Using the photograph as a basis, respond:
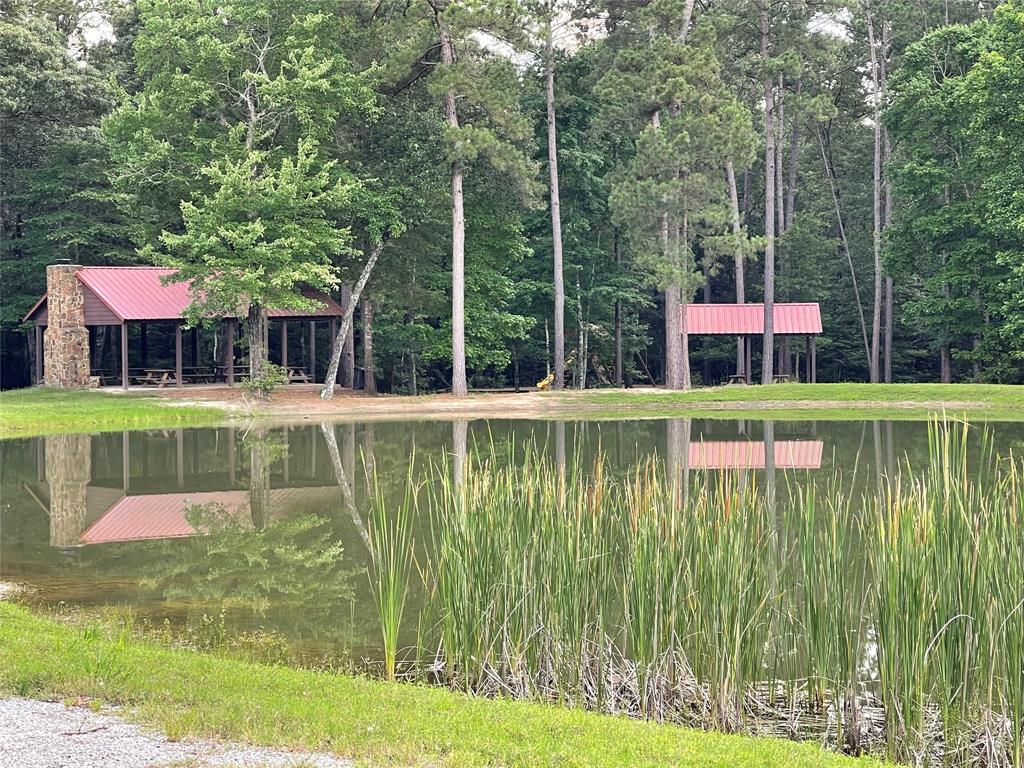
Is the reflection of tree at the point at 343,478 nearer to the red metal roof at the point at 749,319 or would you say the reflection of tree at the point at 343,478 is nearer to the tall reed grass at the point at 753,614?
the tall reed grass at the point at 753,614

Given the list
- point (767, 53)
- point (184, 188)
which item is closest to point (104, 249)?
point (184, 188)

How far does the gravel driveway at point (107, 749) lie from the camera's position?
587 cm

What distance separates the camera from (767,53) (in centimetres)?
3984

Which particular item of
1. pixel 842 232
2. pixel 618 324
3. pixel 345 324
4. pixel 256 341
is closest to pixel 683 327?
pixel 618 324

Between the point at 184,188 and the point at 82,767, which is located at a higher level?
the point at 184,188

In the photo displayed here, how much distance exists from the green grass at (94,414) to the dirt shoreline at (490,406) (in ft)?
2.99

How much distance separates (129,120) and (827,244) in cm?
2692

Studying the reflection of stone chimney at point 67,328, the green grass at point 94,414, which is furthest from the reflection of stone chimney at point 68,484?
the reflection of stone chimney at point 67,328

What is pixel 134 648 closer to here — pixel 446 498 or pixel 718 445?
pixel 446 498

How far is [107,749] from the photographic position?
6.07m

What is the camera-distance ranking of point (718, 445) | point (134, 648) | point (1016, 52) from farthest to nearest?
point (1016, 52) → point (718, 445) → point (134, 648)

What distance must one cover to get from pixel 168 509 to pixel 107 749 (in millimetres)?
11840

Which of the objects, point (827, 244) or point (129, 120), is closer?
point (129, 120)

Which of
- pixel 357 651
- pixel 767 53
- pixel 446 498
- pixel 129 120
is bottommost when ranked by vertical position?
pixel 357 651
